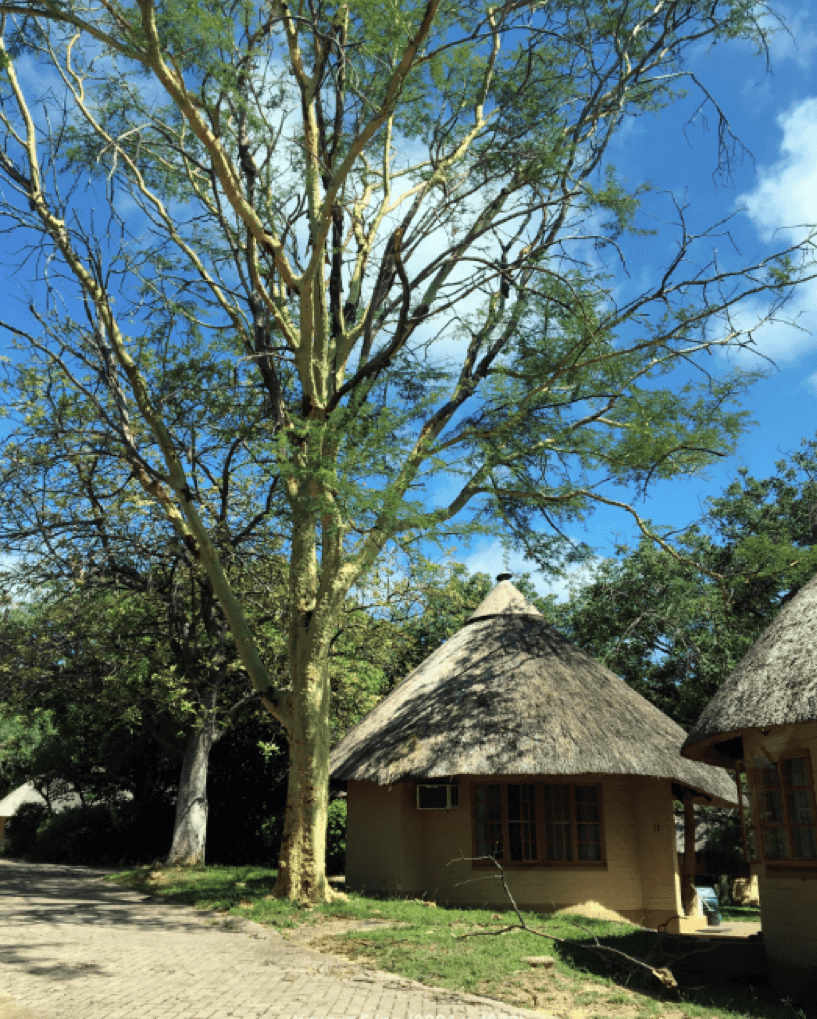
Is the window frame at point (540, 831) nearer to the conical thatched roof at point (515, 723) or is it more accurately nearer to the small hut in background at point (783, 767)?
the conical thatched roof at point (515, 723)

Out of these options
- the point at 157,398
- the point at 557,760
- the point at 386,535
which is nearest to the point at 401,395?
the point at 386,535

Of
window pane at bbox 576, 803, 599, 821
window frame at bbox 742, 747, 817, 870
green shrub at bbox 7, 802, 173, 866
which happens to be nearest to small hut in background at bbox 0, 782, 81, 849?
green shrub at bbox 7, 802, 173, 866

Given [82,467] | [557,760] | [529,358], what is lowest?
[557,760]

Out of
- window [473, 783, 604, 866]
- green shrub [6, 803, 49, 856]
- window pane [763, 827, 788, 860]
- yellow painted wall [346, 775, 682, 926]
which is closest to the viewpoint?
window pane [763, 827, 788, 860]

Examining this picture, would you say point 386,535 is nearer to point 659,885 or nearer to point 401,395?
point 401,395

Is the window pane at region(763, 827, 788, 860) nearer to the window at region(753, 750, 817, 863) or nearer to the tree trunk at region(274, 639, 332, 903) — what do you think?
the window at region(753, 750, 817, 863)

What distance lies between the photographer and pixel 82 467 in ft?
46.5

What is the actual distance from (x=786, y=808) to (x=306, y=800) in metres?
5.93

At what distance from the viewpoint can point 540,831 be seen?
1288 centimetres

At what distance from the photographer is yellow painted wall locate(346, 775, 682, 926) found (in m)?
12.6

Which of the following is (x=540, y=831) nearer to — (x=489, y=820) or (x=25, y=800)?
(x=489, y=820)

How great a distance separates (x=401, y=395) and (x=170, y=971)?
9.45 metres

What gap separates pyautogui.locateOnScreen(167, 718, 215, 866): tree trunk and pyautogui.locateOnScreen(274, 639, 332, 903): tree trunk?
6951 mm

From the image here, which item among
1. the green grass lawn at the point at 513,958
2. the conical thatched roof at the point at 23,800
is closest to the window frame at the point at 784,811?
the green grass lawn at the point at 513,958
